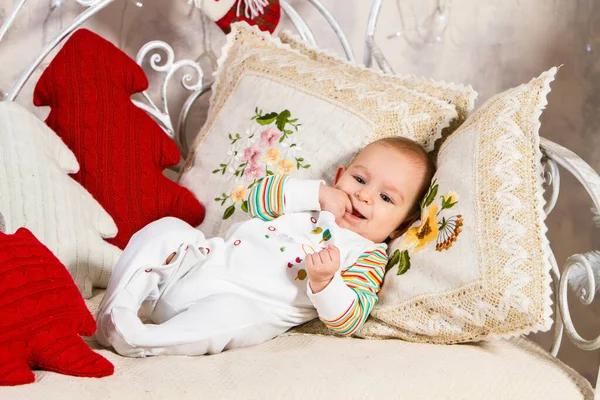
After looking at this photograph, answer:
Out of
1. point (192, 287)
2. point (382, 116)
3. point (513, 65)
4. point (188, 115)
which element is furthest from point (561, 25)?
point (192, 287)

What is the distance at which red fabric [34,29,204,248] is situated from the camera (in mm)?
1621

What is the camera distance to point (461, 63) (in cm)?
211

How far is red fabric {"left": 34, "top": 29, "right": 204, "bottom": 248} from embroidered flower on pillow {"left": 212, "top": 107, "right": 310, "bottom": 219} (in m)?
0.10

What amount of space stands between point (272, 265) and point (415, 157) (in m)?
0.35

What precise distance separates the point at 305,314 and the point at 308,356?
0.17 metres

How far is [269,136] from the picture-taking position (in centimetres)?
160

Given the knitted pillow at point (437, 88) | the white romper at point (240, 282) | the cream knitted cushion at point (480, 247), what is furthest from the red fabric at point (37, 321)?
the knitted pillow at point (437, 88)

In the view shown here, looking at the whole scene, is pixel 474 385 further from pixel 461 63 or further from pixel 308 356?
pixel 461 63

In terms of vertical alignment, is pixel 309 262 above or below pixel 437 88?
below

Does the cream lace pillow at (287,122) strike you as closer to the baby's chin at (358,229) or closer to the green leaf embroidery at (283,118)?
the green leaf embroidery at (283,118)

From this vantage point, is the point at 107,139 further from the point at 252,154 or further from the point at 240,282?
the point at 240,282

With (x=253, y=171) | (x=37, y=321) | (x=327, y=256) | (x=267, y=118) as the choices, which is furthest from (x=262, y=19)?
(x=37, y=321)

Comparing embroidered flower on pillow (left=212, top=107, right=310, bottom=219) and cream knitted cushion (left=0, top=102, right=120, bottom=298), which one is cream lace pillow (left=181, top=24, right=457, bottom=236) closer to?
embroidered flower on pillow (left=212, top=107, right=310, bottom=219)

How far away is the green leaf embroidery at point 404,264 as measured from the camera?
1311mm
